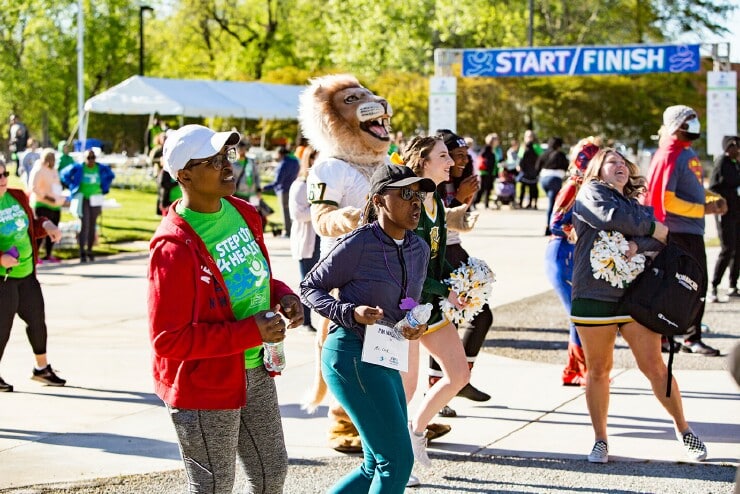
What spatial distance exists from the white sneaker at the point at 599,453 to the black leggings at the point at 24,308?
4.05m

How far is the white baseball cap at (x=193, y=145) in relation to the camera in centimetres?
392

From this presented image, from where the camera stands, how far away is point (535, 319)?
11.3 m

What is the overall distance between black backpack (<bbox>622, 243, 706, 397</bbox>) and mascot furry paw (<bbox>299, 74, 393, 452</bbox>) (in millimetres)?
1573

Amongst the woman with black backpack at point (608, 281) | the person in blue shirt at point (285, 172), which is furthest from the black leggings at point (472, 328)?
the person in blue shirt at point (285, 172)

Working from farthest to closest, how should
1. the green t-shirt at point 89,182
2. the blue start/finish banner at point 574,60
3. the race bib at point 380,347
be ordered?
the blue start/finish banner at point 574,60 → the green t-shirt at point 89,182 → the race bib at point 380,347

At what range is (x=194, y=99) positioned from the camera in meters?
32.5

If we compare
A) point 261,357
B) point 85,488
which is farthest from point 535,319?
point 261,357

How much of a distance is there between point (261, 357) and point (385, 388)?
24.4 inches

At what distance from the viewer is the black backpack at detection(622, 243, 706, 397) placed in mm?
5941

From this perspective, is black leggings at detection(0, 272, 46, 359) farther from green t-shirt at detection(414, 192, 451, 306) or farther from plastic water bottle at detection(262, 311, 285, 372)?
plastic water bottle at detection(262, 311, 285, 372)

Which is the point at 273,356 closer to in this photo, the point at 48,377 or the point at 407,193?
the point at 407,193

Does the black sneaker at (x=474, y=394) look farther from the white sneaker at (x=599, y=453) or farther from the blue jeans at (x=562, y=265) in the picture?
the white sneaker at (x=599, y=453)

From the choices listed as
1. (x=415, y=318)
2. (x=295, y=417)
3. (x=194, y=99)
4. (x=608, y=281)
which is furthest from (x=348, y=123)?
(x=194, y=99)

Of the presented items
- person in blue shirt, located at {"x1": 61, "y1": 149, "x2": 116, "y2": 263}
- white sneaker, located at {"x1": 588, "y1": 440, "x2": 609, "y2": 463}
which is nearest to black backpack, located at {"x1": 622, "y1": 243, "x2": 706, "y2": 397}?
white sneaker, located at {"x1": 588, "y1": 440, "x2": 609, "y2": 463}
